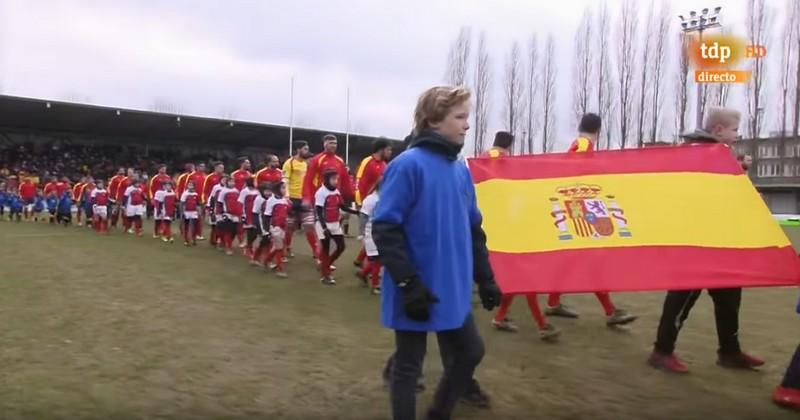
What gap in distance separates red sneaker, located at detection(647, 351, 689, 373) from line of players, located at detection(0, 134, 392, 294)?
8.34 feet

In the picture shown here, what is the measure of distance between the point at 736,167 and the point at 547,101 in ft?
131

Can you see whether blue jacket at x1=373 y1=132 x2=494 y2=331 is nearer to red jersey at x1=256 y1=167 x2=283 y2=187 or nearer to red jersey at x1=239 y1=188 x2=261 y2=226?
red jersey at x1=239 y1=188 x2=261 y2=226

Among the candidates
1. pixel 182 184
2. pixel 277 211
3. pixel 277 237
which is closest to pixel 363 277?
pixel 277 237

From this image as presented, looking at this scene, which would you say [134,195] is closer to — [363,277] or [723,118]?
[363,277]

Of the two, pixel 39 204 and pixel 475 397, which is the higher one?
pixel 39 204

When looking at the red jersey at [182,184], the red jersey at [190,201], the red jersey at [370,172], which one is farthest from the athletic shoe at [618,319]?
the red jersey at [182,184]

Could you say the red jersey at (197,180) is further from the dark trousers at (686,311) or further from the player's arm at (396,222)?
the player's arm at (396,222)

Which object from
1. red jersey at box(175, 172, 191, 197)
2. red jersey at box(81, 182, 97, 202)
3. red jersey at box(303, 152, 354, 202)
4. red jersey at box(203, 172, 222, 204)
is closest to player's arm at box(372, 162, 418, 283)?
red jersey at box(303, 152, 354, 202)

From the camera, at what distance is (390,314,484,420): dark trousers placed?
11.1 feet

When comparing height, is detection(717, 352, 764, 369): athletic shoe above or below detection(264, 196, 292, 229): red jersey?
below

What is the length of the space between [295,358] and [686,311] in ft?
10.2

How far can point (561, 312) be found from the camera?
24.4ft

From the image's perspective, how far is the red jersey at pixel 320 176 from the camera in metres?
10.1

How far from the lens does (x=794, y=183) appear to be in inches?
1426
